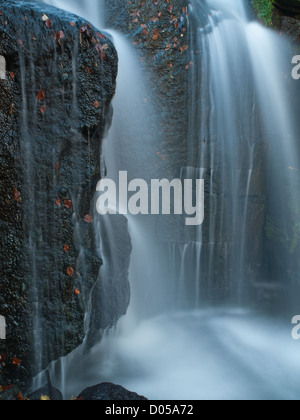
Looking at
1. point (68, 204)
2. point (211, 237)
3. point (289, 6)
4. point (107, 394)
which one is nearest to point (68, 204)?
point (68, 204)

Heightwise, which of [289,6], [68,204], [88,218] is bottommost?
[88,218]

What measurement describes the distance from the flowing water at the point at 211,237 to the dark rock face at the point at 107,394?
3.22 ft

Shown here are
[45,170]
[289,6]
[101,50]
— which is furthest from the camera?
[289,6]

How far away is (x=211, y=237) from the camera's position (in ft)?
20.3

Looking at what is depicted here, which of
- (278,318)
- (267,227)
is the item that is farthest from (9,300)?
(267,227)

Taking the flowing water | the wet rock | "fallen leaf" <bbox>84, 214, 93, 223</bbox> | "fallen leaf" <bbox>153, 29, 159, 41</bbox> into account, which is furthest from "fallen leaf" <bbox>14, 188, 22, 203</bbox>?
the wet rock

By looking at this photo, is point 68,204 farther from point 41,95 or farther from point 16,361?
point 16,361

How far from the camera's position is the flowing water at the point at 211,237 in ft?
14.8

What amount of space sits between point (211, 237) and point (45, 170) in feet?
12.8

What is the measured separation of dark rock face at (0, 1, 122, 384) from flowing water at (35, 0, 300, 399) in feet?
4.14

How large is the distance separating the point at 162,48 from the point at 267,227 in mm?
4254

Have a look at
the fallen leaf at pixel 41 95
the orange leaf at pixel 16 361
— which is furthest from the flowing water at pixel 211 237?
the fallen leaf at pixel 41 95

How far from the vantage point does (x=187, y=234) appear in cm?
603
